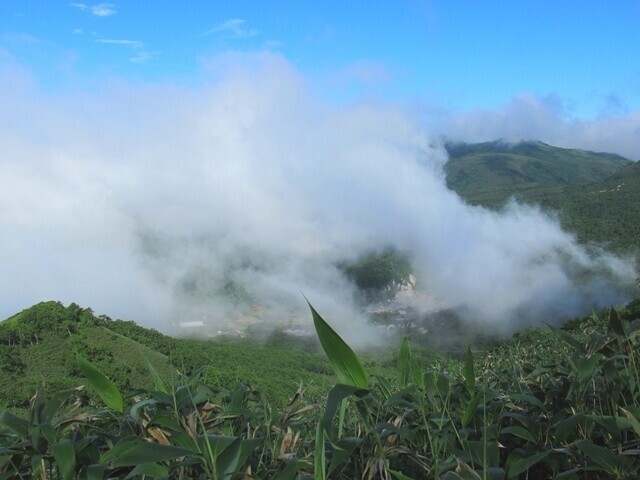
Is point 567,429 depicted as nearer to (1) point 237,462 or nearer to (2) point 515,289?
(1) point 237,462

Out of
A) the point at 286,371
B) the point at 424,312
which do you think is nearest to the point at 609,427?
the point at 286,371

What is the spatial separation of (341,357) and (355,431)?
93cm

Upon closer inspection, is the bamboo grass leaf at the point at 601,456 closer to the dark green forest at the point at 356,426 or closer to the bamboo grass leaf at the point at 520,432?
the dark green forest at the point at 356,426

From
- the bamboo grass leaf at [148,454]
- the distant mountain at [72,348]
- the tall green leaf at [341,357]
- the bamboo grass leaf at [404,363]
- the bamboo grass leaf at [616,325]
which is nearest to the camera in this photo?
the tall green leaf at [341,357]

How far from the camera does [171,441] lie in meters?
1.62

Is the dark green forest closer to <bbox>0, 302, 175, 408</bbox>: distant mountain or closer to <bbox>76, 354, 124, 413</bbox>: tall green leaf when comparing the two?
<bbox>76, 354, 124, 413</bbox>: tall green leaf

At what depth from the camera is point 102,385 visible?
6.01 feet

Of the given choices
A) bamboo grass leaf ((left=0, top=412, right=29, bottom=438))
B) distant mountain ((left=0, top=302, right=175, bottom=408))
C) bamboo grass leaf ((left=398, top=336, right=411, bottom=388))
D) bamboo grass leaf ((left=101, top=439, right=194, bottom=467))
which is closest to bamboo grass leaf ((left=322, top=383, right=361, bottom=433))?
bamboo grass leaf ((left=101, top=439, right=194, bottom=467))

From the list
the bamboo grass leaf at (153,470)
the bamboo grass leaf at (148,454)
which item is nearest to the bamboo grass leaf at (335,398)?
the bamboo grass leaf at (148,454)

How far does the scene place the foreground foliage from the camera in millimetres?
1478

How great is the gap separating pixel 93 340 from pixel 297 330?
352 feet

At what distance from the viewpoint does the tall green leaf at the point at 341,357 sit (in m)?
1.23

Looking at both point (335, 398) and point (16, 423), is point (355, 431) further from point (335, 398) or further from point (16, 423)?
point (16, 423)

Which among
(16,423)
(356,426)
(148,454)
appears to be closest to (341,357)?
(148,454)
